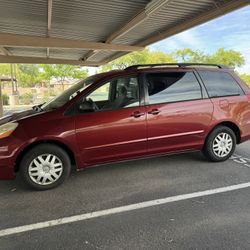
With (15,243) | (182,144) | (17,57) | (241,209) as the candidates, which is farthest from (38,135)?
(17,57)

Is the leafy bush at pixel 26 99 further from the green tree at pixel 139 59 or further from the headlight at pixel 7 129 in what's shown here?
the headlight at pixel 7 129

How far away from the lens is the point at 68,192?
3.66 metres

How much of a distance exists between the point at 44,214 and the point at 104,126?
1.44 metres

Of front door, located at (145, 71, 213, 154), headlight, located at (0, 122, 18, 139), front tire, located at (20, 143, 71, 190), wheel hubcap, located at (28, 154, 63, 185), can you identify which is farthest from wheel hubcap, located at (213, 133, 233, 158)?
headlight, located at (0, 122, 18, 139)

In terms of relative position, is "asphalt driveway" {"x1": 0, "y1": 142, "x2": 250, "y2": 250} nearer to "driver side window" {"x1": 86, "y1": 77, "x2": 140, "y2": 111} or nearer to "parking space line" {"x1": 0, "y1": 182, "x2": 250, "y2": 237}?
"parking space line" {"x1": 0, "y1": 182, "x2": 250, "y2": 237}

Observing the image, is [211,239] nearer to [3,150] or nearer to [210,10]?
[3,150]

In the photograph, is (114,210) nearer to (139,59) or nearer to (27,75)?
(139,59)

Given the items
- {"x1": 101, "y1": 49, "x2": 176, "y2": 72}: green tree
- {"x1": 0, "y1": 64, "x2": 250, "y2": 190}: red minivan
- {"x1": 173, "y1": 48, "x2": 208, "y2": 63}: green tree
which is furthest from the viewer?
{"x1": 173, "y1": 48, "x2": 208, "y2": 63}: green tree

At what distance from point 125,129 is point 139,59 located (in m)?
31.6

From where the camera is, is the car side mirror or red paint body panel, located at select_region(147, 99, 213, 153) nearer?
the car side mirror

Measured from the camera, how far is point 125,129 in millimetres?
3984

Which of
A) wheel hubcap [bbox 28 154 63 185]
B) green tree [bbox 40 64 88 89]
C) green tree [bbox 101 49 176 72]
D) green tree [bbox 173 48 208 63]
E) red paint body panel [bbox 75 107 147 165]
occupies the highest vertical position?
green tree [bbox 173 48 208 63]

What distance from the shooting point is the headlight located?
3.52 metres

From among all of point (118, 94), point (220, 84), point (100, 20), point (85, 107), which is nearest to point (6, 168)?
point (85, 107)
